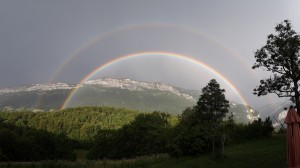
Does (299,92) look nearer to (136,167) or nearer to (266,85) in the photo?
(266,85)

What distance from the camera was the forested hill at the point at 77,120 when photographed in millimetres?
121125

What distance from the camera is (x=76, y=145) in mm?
111188

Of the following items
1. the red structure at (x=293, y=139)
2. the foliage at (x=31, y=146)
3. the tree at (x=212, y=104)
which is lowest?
the foliage at (x=31, y=146)

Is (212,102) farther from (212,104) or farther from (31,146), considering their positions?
(31,146)

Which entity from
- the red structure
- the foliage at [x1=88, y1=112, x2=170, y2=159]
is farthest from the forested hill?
the red structure

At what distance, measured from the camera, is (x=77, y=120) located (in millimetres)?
135875

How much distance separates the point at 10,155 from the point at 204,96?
4425 centimetres

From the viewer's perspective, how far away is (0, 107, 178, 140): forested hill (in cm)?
12112

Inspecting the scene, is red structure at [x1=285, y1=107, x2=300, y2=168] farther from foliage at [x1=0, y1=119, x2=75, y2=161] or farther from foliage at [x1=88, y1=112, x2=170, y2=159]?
foliage at [x1=88, y1=112, x2=170, y2=159]

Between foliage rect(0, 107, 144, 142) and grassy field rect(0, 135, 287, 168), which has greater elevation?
foliage rect(0, 107, 144, 142)

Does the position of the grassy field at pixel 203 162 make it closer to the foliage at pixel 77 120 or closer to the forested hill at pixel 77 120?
the foliage at pixel 77 120

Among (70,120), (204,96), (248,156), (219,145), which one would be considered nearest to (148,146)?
(204,96)

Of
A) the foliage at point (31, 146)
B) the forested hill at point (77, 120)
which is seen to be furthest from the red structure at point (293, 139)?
the forested hill at point (77, 120)

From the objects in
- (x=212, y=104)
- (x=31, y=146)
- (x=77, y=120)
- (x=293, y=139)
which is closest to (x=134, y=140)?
(x=31, y=146)
